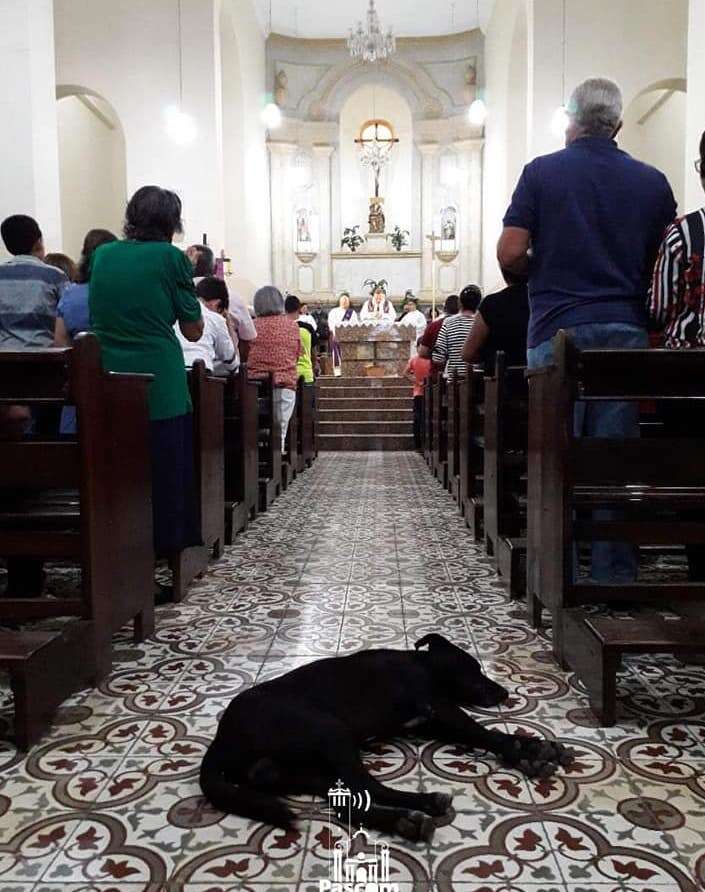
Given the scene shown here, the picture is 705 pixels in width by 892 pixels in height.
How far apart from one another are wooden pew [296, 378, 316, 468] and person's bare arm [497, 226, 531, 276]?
4833 millimetres

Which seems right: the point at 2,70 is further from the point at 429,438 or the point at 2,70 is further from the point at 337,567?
the point at 429,438

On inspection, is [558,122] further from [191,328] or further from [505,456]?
[191,328]

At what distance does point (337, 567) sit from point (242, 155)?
1140cm

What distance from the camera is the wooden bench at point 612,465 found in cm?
227

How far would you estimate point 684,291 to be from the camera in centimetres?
252

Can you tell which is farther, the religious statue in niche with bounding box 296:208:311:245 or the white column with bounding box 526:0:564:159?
the religious statue in niche with bounding box 296:208:311:245

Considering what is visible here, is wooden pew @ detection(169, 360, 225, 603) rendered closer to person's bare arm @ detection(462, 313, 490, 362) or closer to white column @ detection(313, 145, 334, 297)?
person's bare arm @ detection(462, 313, 490, 362)

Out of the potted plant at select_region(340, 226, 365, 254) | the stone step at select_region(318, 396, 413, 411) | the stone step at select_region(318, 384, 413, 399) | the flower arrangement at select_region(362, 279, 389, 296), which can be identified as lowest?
the stone step at select_region(318, 396, 413, 411)

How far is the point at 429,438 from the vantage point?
8422 millimetres

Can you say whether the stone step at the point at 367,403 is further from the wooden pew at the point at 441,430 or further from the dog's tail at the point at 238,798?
the dog's tail at the point at 238,798

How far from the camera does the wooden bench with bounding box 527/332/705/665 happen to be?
2.27 meters

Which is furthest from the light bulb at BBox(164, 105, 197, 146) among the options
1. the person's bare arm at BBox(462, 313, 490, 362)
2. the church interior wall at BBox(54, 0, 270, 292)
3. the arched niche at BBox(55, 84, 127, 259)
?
the person's bare arm at BBox(462, 313, 490, 362)

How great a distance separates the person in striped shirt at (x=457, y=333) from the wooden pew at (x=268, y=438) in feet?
4.27

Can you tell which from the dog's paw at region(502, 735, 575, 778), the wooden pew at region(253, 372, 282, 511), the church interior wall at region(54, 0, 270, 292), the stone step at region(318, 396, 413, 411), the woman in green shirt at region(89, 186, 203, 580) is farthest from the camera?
the stone step at region(318, 396, 413, 411)
